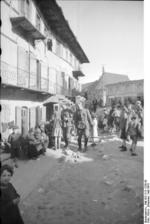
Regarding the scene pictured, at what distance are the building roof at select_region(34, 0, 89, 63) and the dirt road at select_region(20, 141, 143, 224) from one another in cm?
122

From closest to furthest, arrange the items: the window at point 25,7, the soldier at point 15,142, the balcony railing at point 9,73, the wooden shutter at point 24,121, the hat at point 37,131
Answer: the soldier at point 15,142
the wooden shutter at point 24,121
the balcony railing at point 9,73
the hat at point 37,131
the window at point 25,7

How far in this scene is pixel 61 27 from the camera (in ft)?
7.46

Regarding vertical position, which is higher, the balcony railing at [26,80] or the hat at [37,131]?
the balcony railing at [26,80]

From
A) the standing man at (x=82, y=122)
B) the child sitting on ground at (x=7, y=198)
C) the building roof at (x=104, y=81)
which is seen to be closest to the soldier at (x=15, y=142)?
the child sitting on ground at (x=7, y=198)

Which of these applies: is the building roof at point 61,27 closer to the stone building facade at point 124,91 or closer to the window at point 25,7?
the window at point 25,7

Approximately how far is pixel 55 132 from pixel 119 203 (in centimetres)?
109

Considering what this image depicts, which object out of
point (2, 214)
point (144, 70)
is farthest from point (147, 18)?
point (2, 214)

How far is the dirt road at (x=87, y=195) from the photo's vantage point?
150 centimetres

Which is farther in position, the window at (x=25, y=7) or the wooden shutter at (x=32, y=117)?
the window at (x=25, y=7)

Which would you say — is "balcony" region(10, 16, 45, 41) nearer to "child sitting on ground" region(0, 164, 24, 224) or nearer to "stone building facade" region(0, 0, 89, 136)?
"stone building facade" region(0, 0, 89, 136)

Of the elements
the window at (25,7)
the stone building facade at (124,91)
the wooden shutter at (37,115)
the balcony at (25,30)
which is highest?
the window at (25,7)

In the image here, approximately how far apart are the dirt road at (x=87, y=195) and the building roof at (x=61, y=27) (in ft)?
4.00

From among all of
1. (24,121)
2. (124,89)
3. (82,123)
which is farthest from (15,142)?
(82,123)

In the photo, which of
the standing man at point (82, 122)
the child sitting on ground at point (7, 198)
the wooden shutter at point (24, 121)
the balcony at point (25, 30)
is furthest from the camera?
the standing man at point (82, 122)
